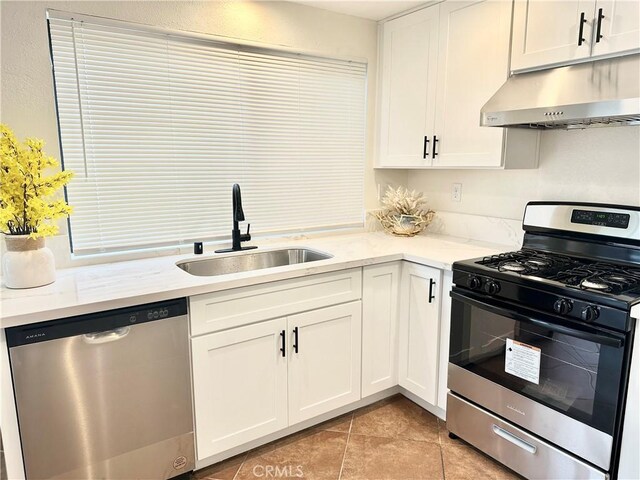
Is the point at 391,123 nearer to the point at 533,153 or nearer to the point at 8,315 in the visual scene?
the point at 533,153

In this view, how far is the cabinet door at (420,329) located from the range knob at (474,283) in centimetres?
21

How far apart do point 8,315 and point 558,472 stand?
2.13m

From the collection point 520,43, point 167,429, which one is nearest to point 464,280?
point 520,43

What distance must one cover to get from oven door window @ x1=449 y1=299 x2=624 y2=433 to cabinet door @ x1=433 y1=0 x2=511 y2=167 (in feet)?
2.79

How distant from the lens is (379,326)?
239cm

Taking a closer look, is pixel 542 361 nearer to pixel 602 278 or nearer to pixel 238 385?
pixel 602 278

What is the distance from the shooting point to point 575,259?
2.09 metres

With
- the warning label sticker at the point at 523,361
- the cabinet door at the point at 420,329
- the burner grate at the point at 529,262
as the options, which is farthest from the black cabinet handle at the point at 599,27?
the warning label sticker at the point at 523,361

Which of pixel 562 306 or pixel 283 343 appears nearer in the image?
pixel 562 306

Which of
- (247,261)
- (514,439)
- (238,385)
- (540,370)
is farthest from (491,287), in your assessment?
(247,261)

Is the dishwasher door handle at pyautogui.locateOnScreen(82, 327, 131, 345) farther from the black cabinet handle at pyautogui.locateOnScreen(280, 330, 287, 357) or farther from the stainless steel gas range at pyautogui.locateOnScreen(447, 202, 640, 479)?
the stainless steel gas range at pyautogui.locateOnScreen(447, 202, 640, 479)

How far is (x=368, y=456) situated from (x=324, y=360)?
0.50 meters

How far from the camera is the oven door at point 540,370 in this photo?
157 cm

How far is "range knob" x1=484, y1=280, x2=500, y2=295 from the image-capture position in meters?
1.85
